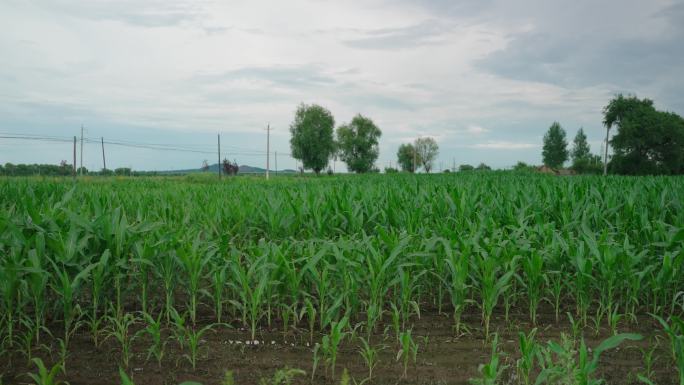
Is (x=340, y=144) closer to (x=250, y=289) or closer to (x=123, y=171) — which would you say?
(x=123, y=171)

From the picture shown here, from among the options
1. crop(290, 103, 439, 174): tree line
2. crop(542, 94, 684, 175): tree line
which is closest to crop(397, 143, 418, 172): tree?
crop(290, 103, 439, 174): tree line

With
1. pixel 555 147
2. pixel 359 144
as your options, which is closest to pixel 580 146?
pixel 555 147

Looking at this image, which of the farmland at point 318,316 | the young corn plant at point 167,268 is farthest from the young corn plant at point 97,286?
the young corn plant at point 167,268

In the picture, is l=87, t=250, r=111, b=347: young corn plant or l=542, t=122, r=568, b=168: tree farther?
l=542, t=122, r=568, b=168: tree

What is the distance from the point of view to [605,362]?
3.63m

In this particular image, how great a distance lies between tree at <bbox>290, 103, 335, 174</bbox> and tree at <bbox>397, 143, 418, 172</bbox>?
60221 millimetres

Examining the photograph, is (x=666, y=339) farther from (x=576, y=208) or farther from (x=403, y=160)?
(x=403, y=160)

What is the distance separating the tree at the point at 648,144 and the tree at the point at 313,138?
39.2 m

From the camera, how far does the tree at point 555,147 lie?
117 meters

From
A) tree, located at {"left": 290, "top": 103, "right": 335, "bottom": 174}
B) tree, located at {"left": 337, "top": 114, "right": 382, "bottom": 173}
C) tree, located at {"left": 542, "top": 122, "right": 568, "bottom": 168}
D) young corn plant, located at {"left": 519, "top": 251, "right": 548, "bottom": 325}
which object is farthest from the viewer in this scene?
tree, located at {"left": 542, "top": 122, "right": 568, "bottom": 168}

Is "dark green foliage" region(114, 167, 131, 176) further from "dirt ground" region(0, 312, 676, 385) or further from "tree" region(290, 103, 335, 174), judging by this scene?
"dirt ground" region(0, 312, 676, 385)

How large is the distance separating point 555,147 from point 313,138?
72.8 metres

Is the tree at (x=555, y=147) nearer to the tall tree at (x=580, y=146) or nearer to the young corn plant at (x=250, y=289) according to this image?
the tall tree at (x=580, y=146)

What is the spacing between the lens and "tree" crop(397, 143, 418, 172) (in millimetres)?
133337
